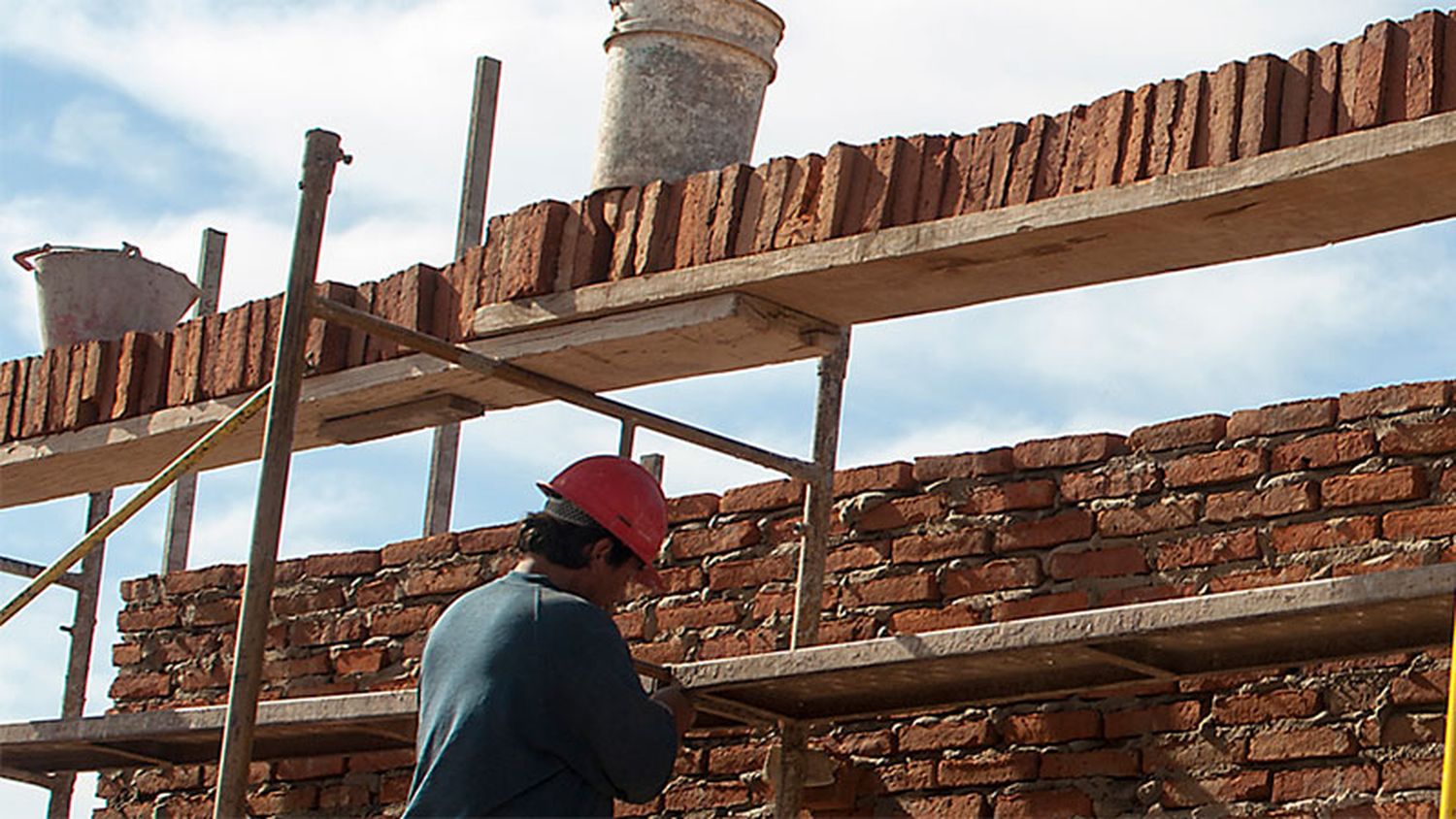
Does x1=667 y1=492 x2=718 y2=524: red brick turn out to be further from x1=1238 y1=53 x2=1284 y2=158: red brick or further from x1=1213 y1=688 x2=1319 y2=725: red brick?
x1=1238 y1=53 x2=1284 y2=158: red brick

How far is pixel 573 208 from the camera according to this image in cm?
529

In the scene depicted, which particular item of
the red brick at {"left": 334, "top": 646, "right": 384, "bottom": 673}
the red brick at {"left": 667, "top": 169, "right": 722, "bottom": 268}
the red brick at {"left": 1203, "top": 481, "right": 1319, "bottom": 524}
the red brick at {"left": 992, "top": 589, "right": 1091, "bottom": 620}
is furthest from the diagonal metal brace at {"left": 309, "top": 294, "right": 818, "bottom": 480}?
the red brick at {"left": 334, "top": 646, "right": 384, "bottom": 673}

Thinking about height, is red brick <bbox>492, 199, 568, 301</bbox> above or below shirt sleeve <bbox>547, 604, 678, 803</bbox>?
above

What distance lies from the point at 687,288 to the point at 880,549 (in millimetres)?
1221

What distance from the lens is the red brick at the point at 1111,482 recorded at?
216 inches

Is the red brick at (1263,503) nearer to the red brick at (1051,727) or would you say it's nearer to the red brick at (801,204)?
the red brick at (1051,727)

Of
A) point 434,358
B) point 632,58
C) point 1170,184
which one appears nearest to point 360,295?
point 434,358

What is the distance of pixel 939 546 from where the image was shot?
5.77 meters

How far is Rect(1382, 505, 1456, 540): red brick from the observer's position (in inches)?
197

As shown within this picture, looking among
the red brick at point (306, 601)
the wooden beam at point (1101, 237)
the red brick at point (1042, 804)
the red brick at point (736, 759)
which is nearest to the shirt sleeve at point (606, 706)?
the wooden beam at point (1101, 237)

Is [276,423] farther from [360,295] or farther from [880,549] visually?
[880,549]

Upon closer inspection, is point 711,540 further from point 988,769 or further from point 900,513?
point 988,769

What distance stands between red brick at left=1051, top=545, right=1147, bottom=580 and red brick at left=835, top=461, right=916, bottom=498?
0.50 m

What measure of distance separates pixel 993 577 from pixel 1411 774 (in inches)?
46.0
